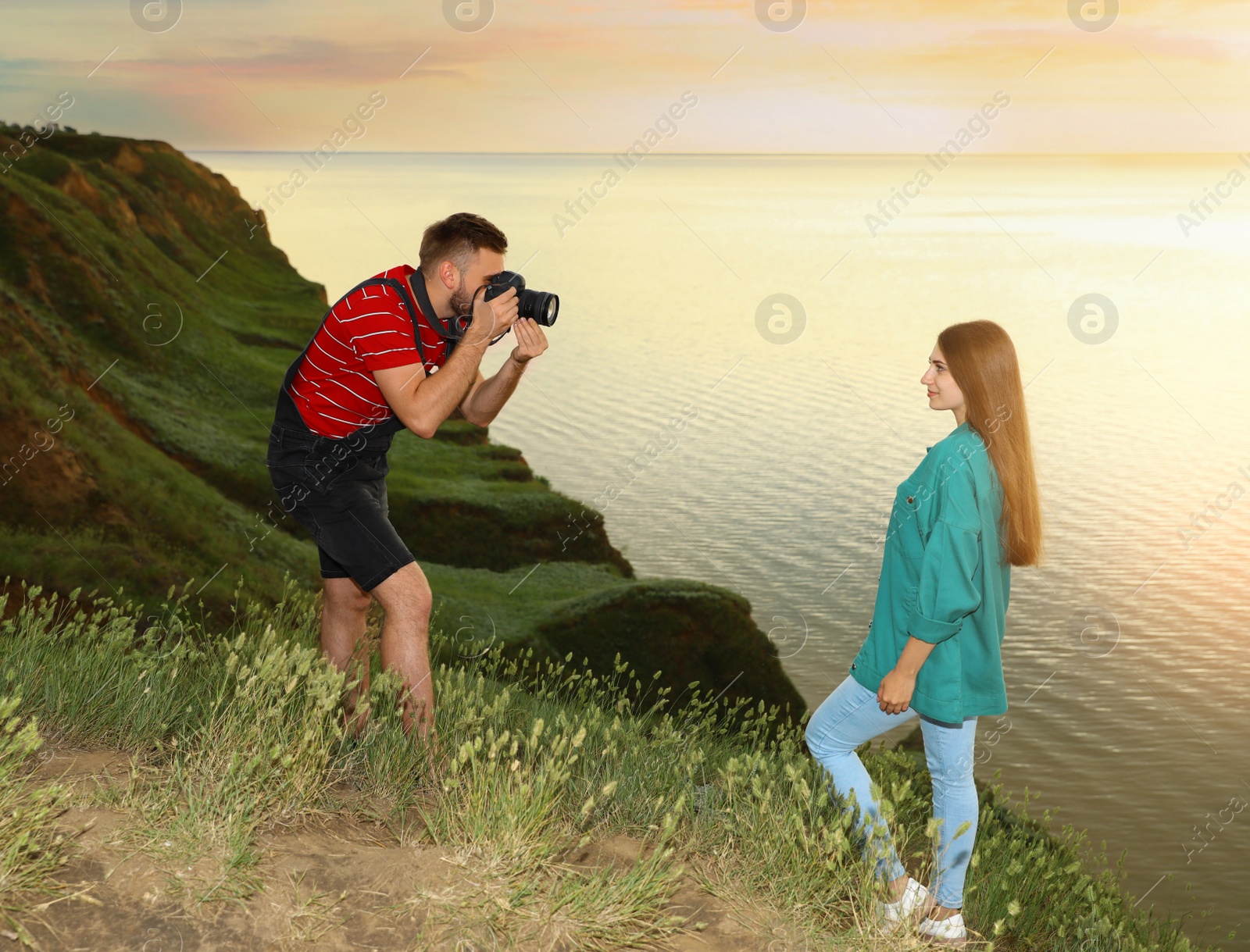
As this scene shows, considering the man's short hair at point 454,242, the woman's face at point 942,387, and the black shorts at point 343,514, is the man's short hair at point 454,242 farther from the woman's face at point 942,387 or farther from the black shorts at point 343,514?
the woman's face at point 942,387

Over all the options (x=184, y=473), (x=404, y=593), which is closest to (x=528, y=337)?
(x=404, y=593)

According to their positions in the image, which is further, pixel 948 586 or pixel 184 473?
pixel 184 473

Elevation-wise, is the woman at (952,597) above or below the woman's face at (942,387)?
below

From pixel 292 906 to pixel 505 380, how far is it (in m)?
2.86

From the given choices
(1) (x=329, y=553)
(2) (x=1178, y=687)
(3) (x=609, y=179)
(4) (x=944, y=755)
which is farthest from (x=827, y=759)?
(2) (x=1178, y=687)

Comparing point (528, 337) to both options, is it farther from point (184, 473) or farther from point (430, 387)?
point (184, 473)

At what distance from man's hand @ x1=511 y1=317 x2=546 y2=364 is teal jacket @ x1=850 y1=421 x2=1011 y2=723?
194 cm

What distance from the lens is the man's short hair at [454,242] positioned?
5.29 metres

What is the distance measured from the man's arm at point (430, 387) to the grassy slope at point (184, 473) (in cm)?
123

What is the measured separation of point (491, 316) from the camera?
5.18m

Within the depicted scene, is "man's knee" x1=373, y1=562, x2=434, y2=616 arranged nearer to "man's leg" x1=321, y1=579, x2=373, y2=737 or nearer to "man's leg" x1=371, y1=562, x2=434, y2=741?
"man's leg" x1=371, y1=562, x2=434, y2=741

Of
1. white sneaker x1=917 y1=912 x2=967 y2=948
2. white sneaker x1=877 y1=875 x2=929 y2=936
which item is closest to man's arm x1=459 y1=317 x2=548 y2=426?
white sneaker x1=877 y1=875 x2=929 y2=936

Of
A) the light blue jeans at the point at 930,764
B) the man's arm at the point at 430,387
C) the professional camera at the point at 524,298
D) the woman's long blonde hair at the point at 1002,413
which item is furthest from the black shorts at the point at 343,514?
the woman's long blonde hair at the point at 1002,413

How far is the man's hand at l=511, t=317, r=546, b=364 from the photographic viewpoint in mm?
5332
